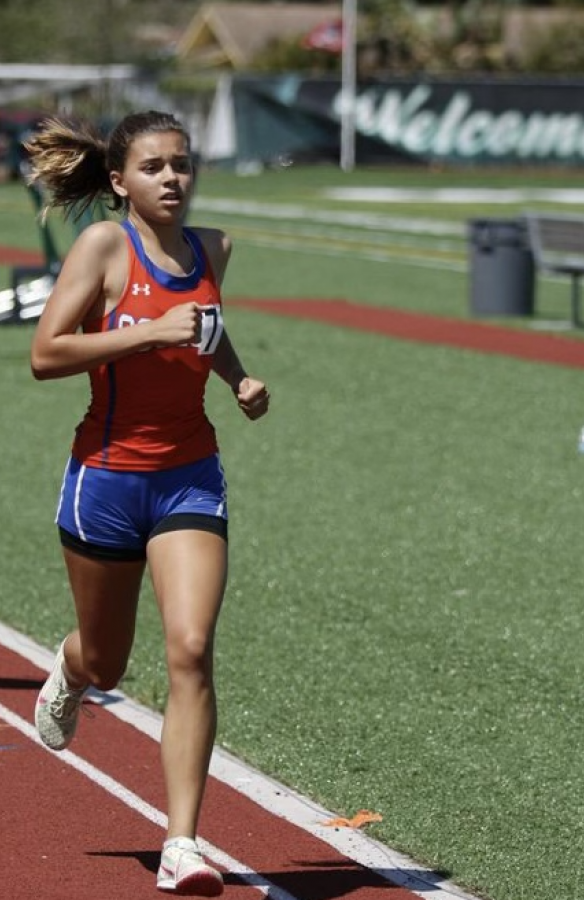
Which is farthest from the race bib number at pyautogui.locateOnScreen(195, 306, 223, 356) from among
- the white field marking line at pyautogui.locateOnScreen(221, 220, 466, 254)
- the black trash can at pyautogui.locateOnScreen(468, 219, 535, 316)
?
the white field marking line at pyautogui.locateOnScreen(221, 220, 466, 254)

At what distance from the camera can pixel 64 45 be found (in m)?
93.2

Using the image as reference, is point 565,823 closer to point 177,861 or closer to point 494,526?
point 177,861

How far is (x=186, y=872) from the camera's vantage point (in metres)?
5.13

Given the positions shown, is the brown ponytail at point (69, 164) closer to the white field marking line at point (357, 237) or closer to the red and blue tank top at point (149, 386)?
the red and blue tank top at point (149, 386)

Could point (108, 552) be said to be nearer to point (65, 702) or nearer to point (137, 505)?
point (137, 505)

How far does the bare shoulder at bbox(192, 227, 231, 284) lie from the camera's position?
5797 mm

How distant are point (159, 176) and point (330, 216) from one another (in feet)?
114

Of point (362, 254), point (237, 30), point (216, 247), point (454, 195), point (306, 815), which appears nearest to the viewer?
point (216, 247)

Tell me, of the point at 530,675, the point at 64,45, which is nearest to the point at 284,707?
the point at 530,675

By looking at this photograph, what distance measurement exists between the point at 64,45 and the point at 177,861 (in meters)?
90.6

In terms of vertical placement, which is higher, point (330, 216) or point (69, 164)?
point (69, 164)

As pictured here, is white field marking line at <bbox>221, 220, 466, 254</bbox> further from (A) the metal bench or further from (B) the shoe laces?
(B) the shoe laces

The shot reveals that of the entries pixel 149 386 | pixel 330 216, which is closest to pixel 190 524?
pixel 149 386

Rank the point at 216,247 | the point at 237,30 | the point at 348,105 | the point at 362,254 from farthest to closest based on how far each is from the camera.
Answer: the point at 237,30, the point at 348,105, the point at 362,254, the point at 216,247
